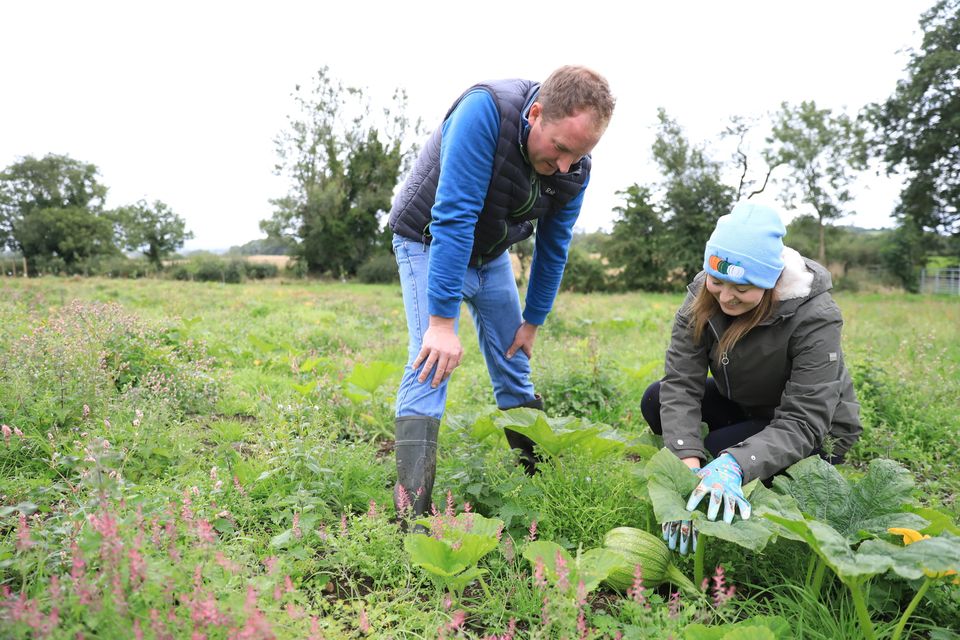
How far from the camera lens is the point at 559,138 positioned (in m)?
2.41

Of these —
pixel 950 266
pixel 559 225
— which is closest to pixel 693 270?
pixel 950 266

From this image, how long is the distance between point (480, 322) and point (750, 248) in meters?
1.43

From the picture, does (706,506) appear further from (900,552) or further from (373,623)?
(373,623)

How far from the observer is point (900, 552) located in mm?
1800

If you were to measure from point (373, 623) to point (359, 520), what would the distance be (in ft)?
1.48

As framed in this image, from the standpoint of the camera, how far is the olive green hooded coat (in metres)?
2.54

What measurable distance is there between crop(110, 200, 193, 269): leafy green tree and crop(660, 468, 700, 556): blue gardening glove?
51.7m

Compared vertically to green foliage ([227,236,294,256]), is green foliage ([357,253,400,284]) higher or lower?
lower

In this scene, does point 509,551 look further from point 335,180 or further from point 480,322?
point 335,180

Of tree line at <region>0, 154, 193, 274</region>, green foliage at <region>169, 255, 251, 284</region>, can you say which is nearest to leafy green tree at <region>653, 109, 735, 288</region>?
green foliage at <region>169, 255, 251, 284</region>

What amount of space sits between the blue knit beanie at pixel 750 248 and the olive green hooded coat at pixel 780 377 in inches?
7.6

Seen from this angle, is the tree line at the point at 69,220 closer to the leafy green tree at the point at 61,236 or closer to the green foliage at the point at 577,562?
the leafy green tree at the point at 61,236

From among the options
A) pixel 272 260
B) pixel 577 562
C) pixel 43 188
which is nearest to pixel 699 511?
pixel 577 562

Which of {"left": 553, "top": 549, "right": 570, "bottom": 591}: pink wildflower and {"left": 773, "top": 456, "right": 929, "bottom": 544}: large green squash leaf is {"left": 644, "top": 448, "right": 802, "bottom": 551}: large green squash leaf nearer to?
{"left": 773, "top": 456, "right": 929, "bottom": 544}: large green squash leaf
